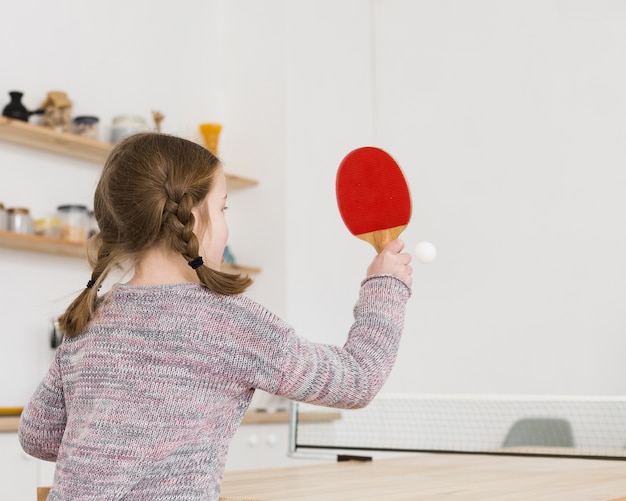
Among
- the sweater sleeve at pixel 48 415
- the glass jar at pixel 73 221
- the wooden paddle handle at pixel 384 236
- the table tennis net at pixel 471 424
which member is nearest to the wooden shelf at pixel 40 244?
the glass jar at pixel 73 221

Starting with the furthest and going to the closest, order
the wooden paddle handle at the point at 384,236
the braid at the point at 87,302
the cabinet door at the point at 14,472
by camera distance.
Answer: the cabinet door at the point at 14,472
the wooden paddle handle at the point at 384,236
the braid at the point at 87,302

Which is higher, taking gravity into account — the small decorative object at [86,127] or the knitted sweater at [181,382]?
the small decorative object at [86,127]

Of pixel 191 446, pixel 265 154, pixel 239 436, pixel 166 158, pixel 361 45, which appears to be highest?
pixel 361 45

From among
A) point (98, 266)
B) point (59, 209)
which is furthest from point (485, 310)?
point (98, 266)

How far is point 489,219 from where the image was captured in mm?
4781

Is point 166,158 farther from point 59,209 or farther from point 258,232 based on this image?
point 258,232

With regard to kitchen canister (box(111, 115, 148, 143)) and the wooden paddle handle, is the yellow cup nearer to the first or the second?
kitchen canister (box(111, 115, 148, 143))

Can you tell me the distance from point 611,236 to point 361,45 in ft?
6.01

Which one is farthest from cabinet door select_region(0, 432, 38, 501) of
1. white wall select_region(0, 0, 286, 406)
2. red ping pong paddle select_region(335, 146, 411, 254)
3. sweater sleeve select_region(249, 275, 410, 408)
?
sweater sleeve select_region(249, 275, 410, 408)

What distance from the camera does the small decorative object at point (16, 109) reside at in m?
3.86

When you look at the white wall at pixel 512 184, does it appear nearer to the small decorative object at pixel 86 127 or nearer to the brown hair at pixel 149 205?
the small decorative object at pixel 86 127

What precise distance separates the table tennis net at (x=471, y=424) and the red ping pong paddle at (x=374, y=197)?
7.76ft

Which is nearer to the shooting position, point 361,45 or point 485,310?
point 485,310

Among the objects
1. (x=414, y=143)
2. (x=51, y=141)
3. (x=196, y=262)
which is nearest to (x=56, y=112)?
(x=51, y=141)
